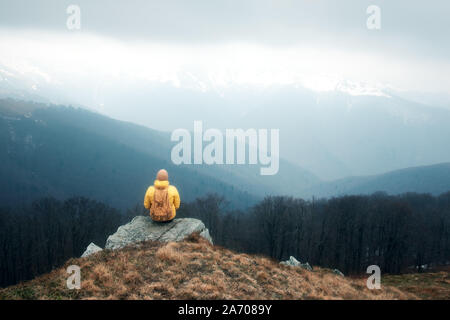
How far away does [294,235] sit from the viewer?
56.3m

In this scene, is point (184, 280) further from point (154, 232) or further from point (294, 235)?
point (294, 235)

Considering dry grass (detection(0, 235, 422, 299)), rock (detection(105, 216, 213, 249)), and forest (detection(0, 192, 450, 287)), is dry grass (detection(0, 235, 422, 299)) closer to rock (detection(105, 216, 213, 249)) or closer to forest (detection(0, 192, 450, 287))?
rock (detection(105, 216, 213, 249))

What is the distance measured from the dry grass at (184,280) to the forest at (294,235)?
3736cm

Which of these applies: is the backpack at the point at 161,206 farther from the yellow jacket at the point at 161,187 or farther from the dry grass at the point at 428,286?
the dry grass at the point at 428,286

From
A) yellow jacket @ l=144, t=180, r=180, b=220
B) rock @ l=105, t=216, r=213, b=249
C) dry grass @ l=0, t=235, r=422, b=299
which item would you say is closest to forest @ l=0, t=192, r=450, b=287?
rock @ l=105, t=216, r=213, b=249

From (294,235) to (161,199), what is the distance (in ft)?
141

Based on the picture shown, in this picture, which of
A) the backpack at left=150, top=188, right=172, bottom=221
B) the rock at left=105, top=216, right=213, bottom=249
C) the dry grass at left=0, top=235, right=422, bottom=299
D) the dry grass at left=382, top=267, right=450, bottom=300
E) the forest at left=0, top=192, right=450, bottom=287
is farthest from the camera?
the forest at left=0, top=192, right=450, bottom=287

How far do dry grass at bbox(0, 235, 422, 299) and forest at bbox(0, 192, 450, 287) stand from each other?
37.4 meters

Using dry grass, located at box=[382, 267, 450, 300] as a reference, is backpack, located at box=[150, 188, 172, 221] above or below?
above

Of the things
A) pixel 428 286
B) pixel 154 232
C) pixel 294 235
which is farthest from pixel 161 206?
pixel 294 235

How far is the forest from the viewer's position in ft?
175

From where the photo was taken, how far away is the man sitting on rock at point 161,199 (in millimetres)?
19484

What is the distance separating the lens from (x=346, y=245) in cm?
5697
